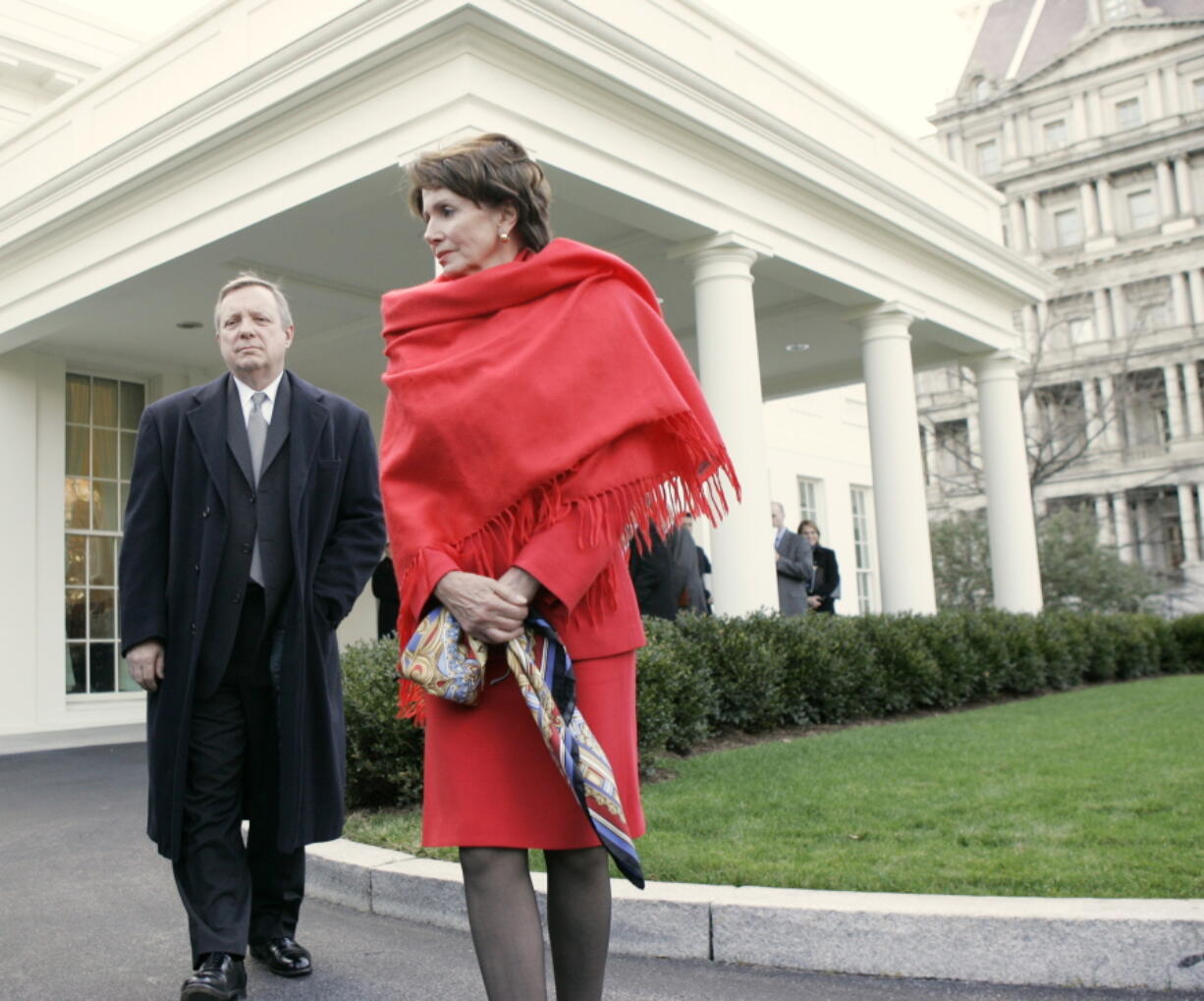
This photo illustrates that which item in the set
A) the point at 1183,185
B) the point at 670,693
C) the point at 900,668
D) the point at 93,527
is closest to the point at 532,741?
the point at 670,693

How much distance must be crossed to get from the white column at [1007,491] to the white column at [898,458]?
279cm

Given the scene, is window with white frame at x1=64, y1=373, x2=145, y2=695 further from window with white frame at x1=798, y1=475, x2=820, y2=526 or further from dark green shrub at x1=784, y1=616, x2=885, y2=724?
window with white frame at x1=798, y1=475, x2=820, y2=526

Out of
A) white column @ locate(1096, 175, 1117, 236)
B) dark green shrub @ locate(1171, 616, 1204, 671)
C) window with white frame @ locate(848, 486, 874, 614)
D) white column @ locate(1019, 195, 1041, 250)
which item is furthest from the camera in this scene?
white column @ locate(1019, 195, 1041, 250)

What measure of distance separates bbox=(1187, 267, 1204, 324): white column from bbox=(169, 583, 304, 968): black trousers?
54.3 meters

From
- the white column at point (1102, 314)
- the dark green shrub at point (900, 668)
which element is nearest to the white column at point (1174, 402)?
the white column at point (1102, 314)

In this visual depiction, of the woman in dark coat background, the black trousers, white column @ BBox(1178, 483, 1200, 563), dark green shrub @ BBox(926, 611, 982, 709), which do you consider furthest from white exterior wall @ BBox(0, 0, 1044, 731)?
white column @ BBox(1178, 483, 1200, 563)

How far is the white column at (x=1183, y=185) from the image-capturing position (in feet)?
171

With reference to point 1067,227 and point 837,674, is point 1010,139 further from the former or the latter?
point 837,674

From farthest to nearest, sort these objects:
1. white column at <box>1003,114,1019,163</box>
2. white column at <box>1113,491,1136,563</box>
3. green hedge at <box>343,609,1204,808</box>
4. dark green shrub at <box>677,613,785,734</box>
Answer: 1. white column at <box>1003,114,1019,163</box>
2. white column at <box>1113,491,1136,563</box>
3. dark green shrub at <box>677,613,785,734</box>
4. green hedge at <box>343,609,1204,808</box>

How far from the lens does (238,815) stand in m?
3.48

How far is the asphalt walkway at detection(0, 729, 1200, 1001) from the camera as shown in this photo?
338cm

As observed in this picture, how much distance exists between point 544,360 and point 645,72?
789 cm

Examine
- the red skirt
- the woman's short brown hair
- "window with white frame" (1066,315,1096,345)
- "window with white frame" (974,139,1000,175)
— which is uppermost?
"window with white frame" (974,139,1000,175)

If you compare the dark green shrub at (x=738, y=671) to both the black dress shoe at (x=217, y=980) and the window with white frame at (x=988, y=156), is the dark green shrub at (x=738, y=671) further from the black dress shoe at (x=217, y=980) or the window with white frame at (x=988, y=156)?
the window with white frame at (x=988, y=156)
